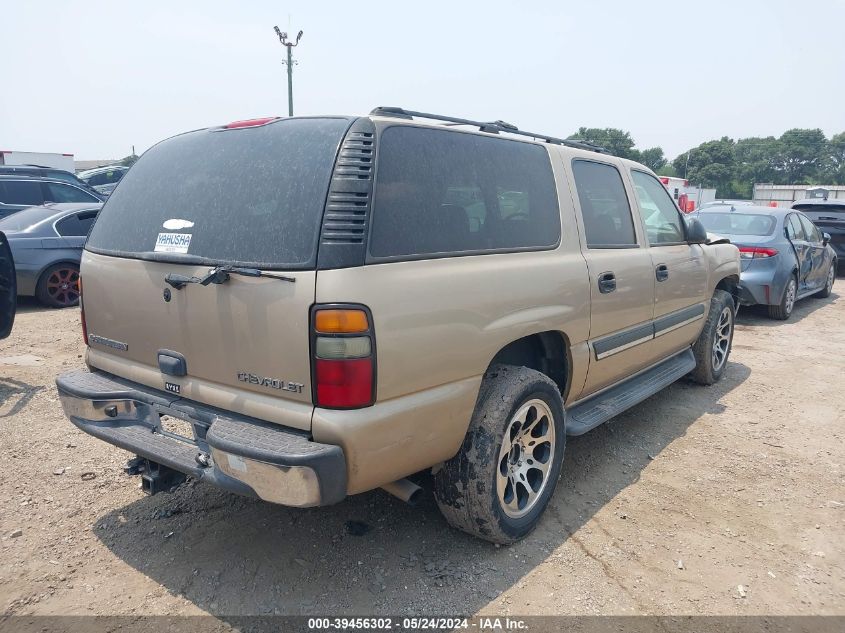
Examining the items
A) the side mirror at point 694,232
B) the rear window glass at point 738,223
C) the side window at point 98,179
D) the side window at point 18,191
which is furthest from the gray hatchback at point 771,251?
the side window at point 98,179

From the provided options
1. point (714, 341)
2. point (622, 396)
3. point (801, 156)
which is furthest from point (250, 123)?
point (801, 156)

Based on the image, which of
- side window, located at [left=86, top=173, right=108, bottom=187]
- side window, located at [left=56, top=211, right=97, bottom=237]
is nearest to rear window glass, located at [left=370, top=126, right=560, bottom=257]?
side window, located at [left=56, top=211, right=97, bottom=237]

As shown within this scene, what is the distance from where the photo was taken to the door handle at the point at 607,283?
342cm

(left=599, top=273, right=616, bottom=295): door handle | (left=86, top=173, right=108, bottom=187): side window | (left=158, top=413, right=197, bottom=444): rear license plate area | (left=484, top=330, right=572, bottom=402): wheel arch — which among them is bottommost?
(left=158, top=413, right=197, bottom=444): rear license plate area

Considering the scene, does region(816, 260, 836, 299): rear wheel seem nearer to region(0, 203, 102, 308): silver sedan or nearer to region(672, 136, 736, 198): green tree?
region(0, 203, 102, 308): silver sedan

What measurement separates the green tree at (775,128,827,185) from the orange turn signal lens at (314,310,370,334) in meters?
113

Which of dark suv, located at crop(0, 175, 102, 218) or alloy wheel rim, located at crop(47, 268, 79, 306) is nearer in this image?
alloy wheel rim, located at crop(47, 268, 79, 306)

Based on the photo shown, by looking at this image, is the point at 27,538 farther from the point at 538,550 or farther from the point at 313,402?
the point at 538,550

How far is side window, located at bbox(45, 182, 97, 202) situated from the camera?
418 inches

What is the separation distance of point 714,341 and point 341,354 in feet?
Answer: 13.9

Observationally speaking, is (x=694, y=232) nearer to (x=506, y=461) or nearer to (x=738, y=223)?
(x=506, y=461)

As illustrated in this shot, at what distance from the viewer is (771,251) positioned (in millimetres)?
8039

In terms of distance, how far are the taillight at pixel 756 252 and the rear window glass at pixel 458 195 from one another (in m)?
5.99

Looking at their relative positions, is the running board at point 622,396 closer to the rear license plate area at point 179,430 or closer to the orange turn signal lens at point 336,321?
the orange turn signal lens at point 336,321
